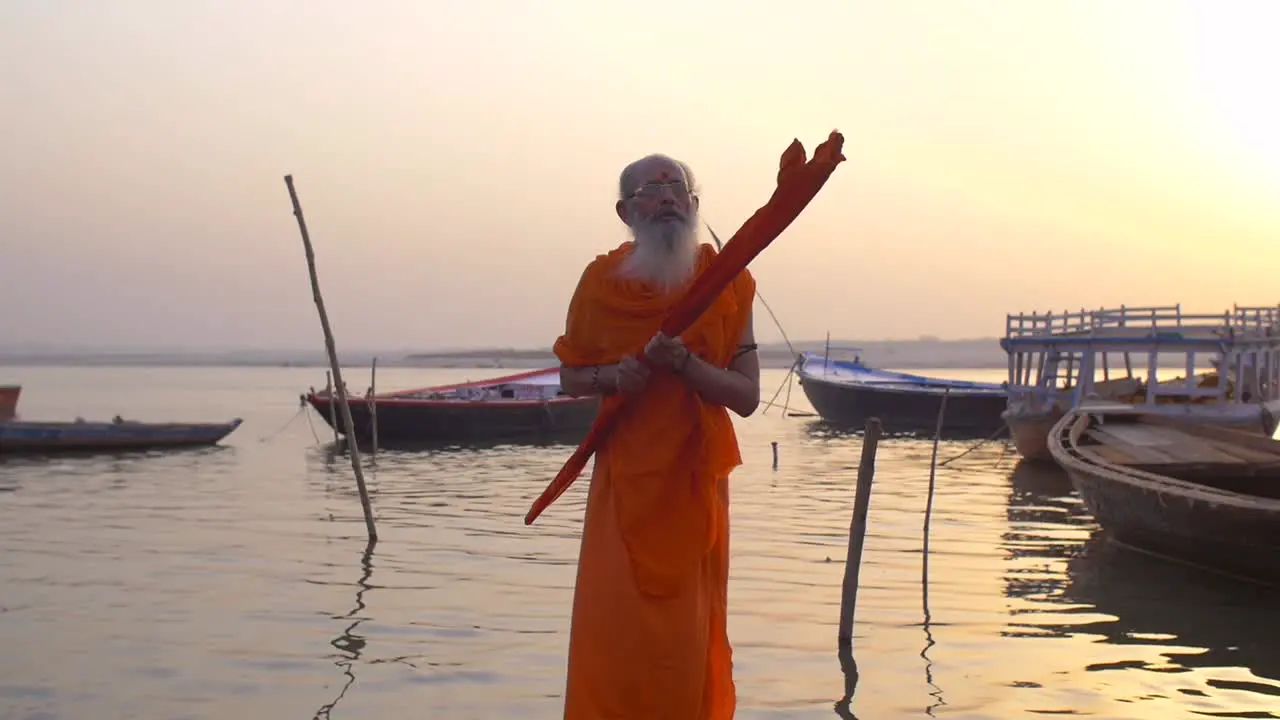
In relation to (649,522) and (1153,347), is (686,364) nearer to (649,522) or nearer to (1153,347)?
(649,522)

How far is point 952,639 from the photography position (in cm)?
751

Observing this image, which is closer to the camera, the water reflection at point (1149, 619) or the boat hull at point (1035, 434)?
the water reflection at point (1149, 619)

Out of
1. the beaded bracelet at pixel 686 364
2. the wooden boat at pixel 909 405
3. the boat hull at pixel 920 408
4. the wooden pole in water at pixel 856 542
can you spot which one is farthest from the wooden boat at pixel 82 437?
the beaded bracelet at pixel 686 364

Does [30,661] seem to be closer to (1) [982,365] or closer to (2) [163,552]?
(2) [163,552]

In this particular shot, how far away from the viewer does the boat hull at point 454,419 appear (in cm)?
2402

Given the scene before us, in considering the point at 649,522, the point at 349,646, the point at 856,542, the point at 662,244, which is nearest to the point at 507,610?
the point at 349,646

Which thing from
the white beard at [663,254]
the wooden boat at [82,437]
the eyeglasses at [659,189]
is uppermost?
the eyeglasses at [659,189]

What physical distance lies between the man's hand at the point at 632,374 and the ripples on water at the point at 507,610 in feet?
10.1

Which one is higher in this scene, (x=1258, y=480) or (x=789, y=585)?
(x=1258, y=480)

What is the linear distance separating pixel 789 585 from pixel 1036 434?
1237 centimetres

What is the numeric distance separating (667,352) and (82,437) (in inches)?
772

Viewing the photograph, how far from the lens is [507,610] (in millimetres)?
8211

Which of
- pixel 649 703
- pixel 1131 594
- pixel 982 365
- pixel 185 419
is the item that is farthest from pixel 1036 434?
pixel 982 365

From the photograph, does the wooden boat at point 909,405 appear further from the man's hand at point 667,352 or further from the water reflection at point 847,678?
the man's hand at point 667,352
